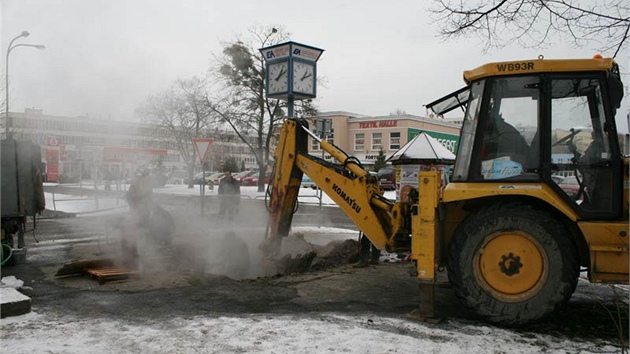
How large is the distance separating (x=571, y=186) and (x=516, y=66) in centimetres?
135

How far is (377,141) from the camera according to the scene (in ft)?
178

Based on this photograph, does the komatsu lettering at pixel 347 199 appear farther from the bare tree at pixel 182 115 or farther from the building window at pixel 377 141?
the building window at pixel 377 141

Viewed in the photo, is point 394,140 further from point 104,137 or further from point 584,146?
point 584,146

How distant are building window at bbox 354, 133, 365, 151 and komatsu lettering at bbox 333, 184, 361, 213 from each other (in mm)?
48702

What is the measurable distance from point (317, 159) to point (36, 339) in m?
4.23

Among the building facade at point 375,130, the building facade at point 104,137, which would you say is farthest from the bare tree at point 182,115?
Result: the building facade at point 375,130

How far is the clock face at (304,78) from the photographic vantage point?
34.2ft

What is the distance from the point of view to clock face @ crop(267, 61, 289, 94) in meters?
10.5

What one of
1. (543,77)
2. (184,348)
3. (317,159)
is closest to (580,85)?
(543,77)

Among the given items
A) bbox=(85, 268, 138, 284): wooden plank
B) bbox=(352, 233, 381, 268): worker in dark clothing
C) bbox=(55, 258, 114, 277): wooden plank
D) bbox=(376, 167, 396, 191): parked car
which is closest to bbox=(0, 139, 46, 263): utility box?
bbox=(55, 258, 114, 277): wooden plank

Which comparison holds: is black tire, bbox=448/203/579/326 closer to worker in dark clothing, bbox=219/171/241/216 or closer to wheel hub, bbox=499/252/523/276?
wheel hub, bbox=499/252/523/276

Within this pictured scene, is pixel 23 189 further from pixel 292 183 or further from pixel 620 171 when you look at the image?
pixel 620 171

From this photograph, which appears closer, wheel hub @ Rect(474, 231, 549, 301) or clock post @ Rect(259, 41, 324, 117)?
wheel hub @ Rect(474, 231, 549, 301)

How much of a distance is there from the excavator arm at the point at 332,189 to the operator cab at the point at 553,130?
4.98ft
